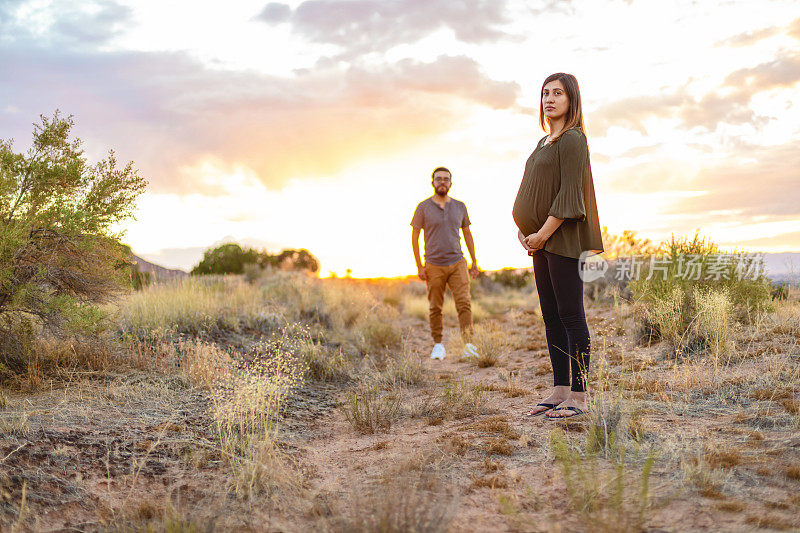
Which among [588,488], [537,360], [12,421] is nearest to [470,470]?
[588,488]

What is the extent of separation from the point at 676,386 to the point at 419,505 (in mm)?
3418

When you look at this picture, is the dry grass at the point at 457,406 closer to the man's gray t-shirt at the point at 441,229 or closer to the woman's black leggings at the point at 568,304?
the woman's black leggings at the point at 568,304

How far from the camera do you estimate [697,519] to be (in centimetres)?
245

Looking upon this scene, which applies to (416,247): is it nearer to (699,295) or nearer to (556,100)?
(699,295)

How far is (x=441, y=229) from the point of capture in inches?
312

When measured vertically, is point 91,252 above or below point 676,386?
above

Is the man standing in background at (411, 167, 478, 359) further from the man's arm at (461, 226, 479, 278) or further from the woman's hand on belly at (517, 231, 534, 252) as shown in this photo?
the woman's hand on belly at (517, 231, 534, 252)

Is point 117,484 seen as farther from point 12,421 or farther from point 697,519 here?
point 697,519

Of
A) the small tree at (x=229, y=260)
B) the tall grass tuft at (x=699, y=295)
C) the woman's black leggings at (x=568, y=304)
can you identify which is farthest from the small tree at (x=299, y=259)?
the woman's black leggings at (x=568, y=304)

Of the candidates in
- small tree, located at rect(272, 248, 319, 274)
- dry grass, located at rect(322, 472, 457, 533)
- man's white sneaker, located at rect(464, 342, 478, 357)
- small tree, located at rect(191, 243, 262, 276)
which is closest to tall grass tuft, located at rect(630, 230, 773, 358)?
man's white sneaker, located at rect(464, 342, 478, 357)

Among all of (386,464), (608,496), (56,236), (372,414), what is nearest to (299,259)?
(56,236)

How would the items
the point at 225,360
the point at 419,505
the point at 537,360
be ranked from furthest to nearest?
the point at 537,360
the point at 225,360
the point at 419,505

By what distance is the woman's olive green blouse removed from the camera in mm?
3828

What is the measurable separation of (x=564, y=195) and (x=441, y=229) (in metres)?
4.13
